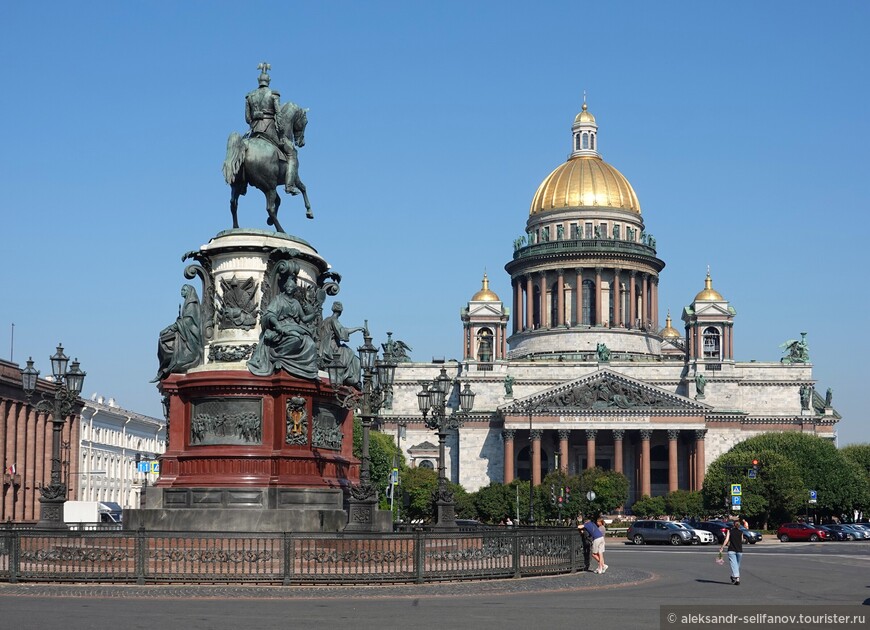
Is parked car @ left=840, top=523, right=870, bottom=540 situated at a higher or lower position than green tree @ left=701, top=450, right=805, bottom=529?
lower

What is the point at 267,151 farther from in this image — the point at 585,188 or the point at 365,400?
the point at 585,188

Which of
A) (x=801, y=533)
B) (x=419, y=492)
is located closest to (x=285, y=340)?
(x=801, y=533)

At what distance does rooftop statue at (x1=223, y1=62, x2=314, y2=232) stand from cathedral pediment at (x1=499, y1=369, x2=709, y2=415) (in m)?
101

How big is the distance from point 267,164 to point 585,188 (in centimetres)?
12285

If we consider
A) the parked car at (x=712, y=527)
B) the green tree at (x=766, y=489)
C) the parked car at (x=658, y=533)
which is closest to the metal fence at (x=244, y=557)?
the parked car at (x=658, y=533)

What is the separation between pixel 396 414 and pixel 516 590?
371 feet

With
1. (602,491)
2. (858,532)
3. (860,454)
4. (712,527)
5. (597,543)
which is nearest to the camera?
(597,543)

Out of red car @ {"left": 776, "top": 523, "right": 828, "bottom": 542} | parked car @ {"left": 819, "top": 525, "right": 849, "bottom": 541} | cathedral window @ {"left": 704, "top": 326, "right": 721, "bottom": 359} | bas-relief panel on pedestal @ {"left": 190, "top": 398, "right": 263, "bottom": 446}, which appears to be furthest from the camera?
cathedral window @ {"left": 704, "top": 326, "right": 721, "bottom": 359}

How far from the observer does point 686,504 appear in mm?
114875

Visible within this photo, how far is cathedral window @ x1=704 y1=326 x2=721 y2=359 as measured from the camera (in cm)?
13875

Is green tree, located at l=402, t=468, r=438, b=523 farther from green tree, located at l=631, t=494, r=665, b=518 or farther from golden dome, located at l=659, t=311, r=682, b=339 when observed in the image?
golden dome, located at l=659, t=311, r=682, b=339

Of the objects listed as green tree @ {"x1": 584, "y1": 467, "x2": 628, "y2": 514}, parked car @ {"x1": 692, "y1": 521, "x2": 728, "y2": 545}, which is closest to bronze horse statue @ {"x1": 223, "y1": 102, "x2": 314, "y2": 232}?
parked car @ {"x1": 692, "y1": 521, "x2": 728, "y2": 545}

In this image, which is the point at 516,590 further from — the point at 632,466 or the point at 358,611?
the point at 632,466

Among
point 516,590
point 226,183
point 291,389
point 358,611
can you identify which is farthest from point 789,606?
point 226,183
